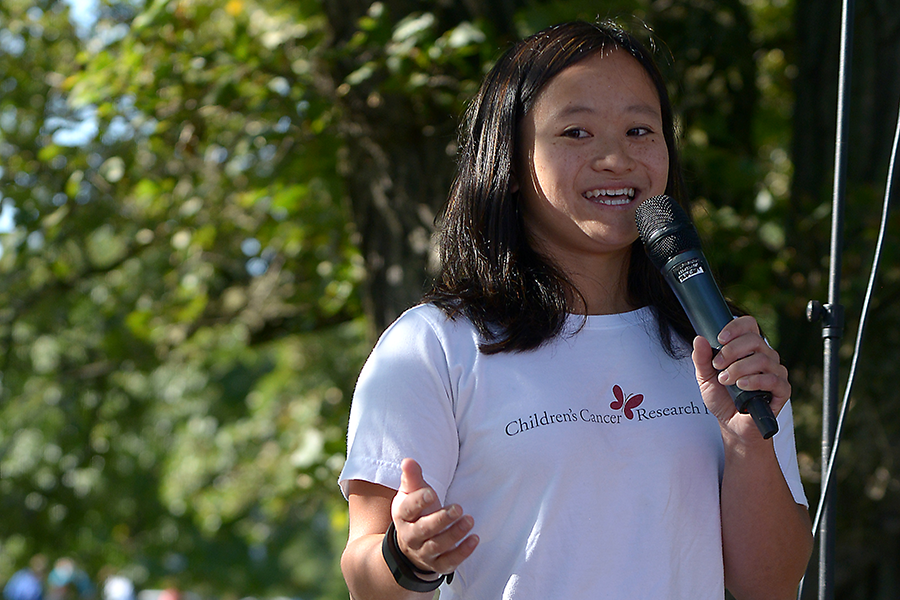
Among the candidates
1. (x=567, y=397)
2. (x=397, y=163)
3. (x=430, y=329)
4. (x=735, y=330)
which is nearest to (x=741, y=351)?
(x=735, y=330)

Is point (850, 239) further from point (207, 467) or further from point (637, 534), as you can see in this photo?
point (207, 467)

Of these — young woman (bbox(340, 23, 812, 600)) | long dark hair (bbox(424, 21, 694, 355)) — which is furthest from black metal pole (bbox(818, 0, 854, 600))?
long dark hair (bbox(424, 21, 694, 355))

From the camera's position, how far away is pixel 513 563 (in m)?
1.46

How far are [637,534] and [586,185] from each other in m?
0.60

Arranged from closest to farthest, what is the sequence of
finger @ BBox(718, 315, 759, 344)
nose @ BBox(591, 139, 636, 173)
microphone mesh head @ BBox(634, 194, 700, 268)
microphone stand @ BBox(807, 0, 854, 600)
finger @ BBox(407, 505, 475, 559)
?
1. finger @ BBox(407, 505, 475, 559)
2. finger @ BBox(718, 315, 759, 344)
3. microphone mesh head @ BBox(634, 194, 700, 268)
4. nose @ BBox(591, 139, 636, 173)
5. microphone stand @ BBox(807, 0, 854, 600)

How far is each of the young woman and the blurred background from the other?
67cm

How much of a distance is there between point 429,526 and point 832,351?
95 centimetres

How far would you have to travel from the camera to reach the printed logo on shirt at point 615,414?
1471mm

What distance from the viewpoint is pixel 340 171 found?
353 centimetres

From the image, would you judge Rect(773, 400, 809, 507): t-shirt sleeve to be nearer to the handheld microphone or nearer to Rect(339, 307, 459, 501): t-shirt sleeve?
the handheld microphone

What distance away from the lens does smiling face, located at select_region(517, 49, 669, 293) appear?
1.64 meters

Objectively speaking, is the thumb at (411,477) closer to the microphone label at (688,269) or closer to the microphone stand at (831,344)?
the microphone label at (688,269)

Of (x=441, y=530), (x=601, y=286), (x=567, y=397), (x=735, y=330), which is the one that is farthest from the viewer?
(x=601, y=286)

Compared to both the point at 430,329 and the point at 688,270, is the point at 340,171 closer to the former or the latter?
the point at 430,329
